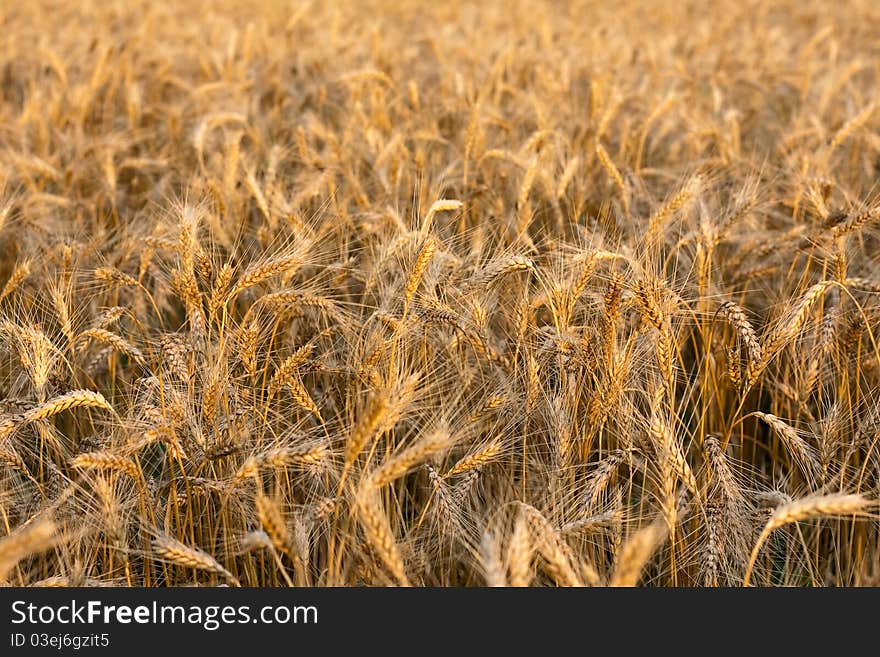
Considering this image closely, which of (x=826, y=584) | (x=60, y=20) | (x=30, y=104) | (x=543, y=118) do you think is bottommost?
(x=826, y=584)

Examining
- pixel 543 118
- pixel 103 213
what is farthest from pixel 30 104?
pixel 543 118

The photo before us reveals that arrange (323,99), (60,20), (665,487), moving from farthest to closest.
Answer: (60,20), (323,99), (665,487)

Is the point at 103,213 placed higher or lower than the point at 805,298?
higher

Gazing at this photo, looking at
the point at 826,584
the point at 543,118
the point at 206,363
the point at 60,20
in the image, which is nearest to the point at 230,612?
the point at 206,363

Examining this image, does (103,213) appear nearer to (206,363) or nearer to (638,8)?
(206,363)

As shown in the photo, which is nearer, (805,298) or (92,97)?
(805,298)

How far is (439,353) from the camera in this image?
2.51 m

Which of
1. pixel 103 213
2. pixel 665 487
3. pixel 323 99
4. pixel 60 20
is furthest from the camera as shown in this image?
pixel 60 20

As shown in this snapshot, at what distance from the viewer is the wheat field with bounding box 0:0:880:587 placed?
188 centimetres

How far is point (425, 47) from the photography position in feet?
24.8

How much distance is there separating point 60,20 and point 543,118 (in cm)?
663

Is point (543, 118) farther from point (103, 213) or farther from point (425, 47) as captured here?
point (425, 47)

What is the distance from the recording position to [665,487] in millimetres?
1706

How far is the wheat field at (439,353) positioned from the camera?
1.88 meters
